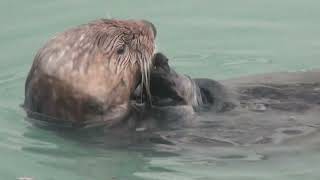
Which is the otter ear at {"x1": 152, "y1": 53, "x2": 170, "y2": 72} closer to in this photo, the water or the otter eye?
the otter eye

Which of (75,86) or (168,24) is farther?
(168,24)

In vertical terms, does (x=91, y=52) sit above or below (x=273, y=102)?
above

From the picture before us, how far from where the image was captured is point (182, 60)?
274 inches

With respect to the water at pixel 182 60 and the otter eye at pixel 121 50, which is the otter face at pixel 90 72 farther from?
the water at pixel 182 60

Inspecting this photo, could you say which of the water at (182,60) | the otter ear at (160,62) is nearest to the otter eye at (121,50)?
the otter ear at (160,62)

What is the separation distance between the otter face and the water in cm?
24

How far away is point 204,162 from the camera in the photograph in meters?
4.92

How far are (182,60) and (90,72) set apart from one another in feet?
6.46

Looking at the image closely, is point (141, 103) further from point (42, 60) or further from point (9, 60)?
point (9, 60)

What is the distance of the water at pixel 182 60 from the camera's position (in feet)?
16.0

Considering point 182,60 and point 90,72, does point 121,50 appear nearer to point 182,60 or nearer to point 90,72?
point 90,72

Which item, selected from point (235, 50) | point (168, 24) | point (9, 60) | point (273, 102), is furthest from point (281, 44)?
point (9, 60)

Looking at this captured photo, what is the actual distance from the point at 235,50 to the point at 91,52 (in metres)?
2.19

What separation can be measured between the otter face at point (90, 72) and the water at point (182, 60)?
0.80ft
